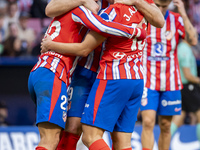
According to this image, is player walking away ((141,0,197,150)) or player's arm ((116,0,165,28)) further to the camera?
player walking away ((141,0,197,150))

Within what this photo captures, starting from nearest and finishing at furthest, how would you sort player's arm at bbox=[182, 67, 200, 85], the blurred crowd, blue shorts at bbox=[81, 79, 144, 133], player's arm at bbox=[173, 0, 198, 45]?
blue shorts at bbox=[81, 79, 144, 133] → player's arm at bbox=[173, 0, 198, 45] → player's arm at bbox=[182, 67, 200, 85] → the blurred crowd

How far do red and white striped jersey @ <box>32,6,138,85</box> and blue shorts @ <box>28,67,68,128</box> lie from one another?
7cm

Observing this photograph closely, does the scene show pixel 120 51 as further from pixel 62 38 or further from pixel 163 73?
pixel 163 73

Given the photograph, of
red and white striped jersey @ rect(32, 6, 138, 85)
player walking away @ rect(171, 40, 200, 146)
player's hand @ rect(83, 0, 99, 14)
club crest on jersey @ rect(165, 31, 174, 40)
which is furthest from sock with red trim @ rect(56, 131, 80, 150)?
player walking away @ rect(171, 40, 200, 146)

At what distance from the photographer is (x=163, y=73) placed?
5398 millimetres

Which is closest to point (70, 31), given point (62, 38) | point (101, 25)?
point (62, 38)

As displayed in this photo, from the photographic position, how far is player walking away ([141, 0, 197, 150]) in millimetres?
5312

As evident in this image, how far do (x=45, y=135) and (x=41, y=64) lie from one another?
2.11ft

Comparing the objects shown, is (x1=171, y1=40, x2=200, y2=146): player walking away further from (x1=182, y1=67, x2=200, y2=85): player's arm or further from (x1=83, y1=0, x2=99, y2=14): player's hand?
(x1=83, y1=0, x2=99, y2=14): player's hand

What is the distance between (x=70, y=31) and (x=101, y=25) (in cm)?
35

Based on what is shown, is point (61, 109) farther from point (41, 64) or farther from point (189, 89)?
point (189, 89)

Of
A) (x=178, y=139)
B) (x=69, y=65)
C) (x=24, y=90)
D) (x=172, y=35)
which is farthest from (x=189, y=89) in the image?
(x=69, y=65)

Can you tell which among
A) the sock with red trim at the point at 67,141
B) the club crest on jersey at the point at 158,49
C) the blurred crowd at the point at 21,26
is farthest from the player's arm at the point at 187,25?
the blurred crowd at the point at 21,26

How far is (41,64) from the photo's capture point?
3.72 metres
